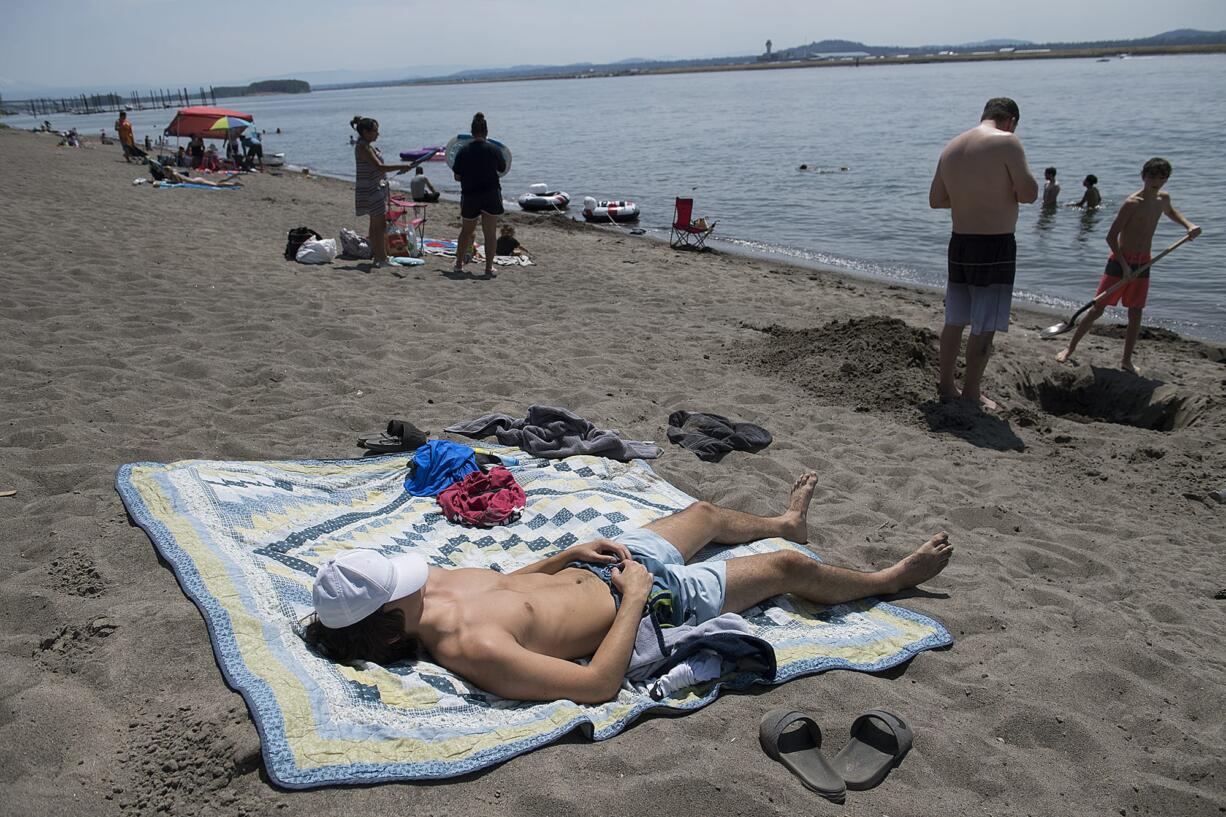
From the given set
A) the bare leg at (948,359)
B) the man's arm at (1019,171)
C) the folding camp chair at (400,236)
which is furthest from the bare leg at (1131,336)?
the folding camp chair at (400,236)

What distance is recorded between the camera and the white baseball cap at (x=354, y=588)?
9.01ft

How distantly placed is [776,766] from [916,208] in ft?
60.2

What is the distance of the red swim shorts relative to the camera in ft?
24.2

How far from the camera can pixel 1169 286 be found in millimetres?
12031

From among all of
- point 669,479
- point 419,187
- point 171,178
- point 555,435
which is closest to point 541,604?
point 669,479

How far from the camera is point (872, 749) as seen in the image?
107 inches

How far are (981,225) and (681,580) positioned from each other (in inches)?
168

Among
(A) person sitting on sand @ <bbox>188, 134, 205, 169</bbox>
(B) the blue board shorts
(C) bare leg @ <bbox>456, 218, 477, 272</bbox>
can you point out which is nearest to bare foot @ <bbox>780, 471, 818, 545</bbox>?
(B) the blue board shorts

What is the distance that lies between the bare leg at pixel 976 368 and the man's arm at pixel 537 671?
15.0ft

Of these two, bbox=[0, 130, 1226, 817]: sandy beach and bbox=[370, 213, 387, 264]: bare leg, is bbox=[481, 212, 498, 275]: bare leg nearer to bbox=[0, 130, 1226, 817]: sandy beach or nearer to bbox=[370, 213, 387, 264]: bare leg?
bbox=[0, 130, 1226, 817]: sandy beach

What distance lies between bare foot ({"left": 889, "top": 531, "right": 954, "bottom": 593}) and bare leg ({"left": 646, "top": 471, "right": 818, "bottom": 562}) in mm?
536

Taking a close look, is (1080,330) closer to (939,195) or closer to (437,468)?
(939,195)

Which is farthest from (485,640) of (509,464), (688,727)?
(509,464)

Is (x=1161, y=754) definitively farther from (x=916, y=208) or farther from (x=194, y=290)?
(x=916, y=208)
